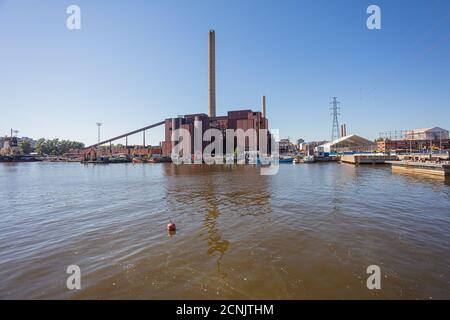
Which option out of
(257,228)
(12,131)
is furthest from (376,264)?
(12,131)

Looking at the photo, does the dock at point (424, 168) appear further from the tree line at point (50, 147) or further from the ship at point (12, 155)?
the tree line at point (50, 147)

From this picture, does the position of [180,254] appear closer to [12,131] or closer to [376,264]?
[376,264]

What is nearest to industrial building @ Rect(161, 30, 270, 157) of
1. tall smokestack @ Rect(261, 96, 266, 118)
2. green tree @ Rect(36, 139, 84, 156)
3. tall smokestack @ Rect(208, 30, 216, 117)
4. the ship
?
tall smokestack @ Rect(208, 30, 216, 117)

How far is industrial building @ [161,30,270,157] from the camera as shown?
276 ft

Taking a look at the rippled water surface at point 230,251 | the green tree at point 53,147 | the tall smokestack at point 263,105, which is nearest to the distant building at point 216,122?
the tall smokestack at point 263,105

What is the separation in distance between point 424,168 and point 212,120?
69383 millimetres

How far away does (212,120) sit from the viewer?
3575 inches

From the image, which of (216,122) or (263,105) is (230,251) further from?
(263,105)

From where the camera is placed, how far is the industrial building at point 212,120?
84000 mm

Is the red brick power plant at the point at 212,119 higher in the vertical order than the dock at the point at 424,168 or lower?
higher

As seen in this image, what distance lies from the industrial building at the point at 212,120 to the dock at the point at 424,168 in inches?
2333

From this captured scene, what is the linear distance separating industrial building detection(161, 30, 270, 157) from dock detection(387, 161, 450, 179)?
194ft

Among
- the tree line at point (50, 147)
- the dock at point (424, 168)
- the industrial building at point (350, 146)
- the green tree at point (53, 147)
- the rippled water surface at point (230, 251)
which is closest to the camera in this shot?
the rippled water surface at point (230, 251)
